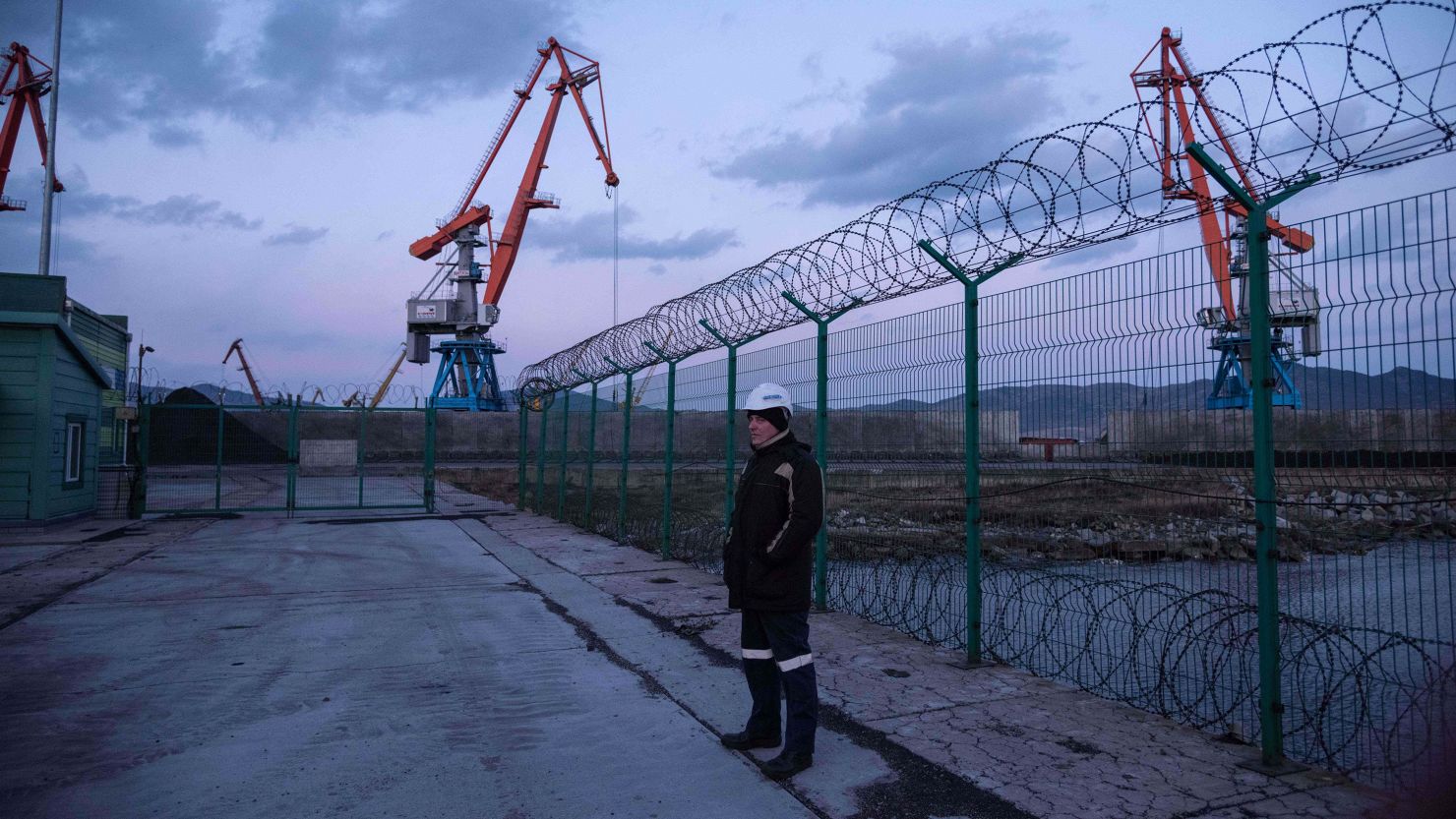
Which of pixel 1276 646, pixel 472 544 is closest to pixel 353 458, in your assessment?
pixel 472 544

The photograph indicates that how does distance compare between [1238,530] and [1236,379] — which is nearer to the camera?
[1236,379]

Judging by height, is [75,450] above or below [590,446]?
below

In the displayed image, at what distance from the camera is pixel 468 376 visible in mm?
51281

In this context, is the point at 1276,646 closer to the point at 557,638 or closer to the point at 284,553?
the point at 557,638

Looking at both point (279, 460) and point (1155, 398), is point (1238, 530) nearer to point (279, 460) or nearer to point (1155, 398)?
point (1155, 398)

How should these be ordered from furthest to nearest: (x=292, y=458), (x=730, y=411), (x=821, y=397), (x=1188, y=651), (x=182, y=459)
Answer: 1. (x=182, y=459)
2. (x=292, y=458)
3. (x=730, y=411)
4. (x=821, y=397)
5. (x=1188, y=651)

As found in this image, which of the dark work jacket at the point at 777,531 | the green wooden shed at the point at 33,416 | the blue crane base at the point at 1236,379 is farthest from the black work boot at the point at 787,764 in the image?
the green wooden shed at the point at 33,416

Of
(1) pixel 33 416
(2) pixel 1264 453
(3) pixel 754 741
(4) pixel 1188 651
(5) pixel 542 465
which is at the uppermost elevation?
(1) pixel 33 416

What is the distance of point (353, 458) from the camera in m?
29.5

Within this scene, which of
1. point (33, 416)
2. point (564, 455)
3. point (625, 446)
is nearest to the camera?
point (625, 446)

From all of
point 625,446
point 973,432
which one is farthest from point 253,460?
point 973,432

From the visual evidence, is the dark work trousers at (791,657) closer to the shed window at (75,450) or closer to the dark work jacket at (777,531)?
the dark work jacket at (777,531)

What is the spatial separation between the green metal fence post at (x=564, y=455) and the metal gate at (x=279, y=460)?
405 centimetres

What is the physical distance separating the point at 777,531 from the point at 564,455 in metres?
11.2
